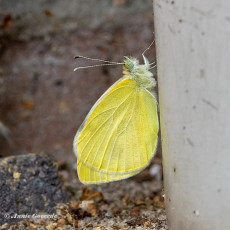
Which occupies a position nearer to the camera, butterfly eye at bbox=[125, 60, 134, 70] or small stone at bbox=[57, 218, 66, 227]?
small stone at bbox=[57, 218, 66, 227]

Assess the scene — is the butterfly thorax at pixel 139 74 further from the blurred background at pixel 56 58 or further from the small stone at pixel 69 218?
the small stone at pixel 69 218

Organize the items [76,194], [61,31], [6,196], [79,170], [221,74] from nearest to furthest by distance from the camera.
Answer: [221,74]
[6,196]
[79,170]
[76,194]
[61,31]

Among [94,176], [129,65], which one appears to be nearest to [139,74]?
[129,65]

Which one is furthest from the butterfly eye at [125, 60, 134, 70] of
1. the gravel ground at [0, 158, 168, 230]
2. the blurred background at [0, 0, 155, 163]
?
the gravel ground at [0, 158, 168, 230]

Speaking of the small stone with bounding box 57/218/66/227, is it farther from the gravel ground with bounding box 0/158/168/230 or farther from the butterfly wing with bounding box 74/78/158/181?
the butterfly wing with bounding box 74/78/158/181

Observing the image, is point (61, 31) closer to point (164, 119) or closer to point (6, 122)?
point (6, 122)

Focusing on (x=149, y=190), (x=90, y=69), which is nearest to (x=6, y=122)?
(x=90, y=69)
